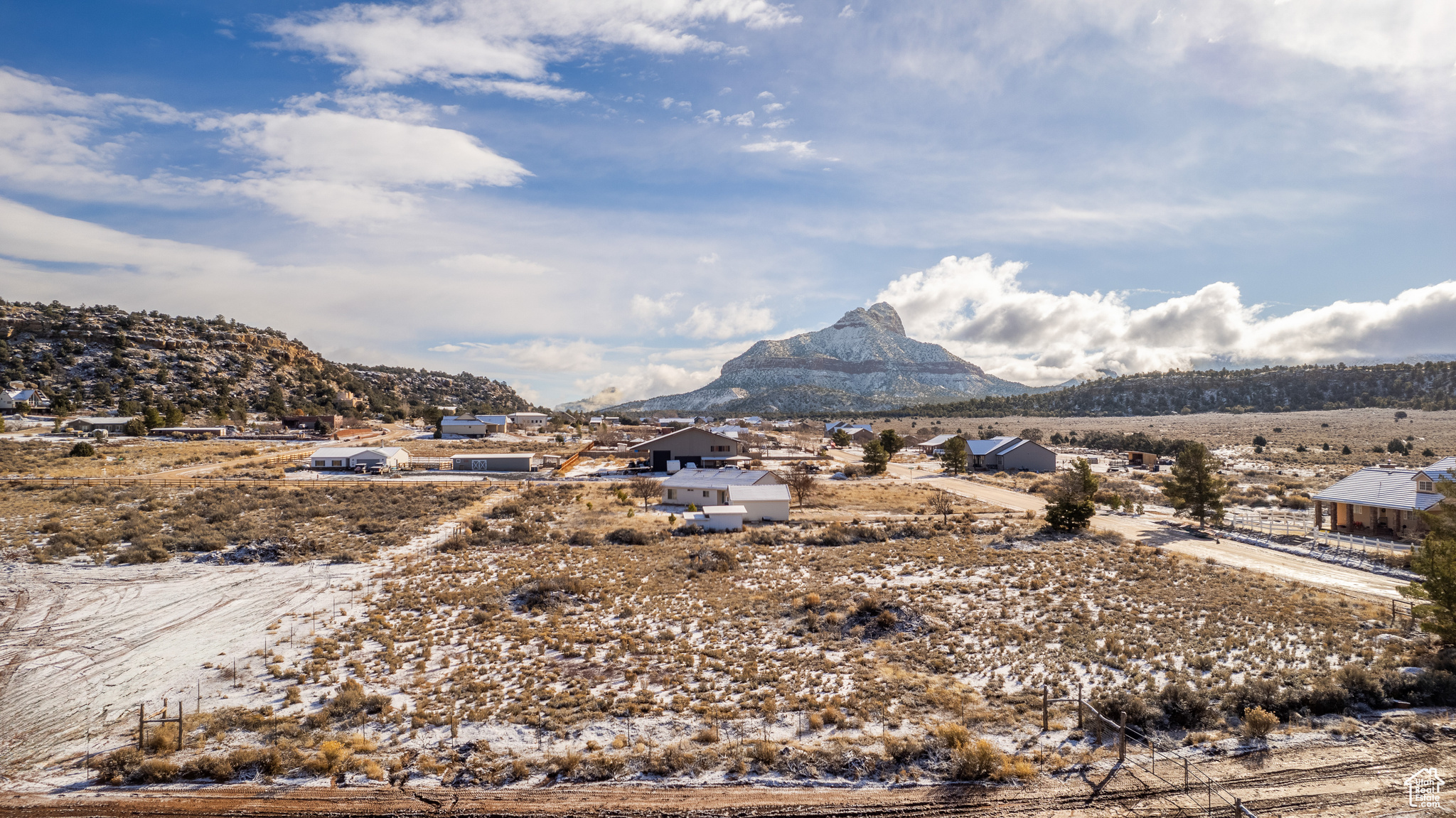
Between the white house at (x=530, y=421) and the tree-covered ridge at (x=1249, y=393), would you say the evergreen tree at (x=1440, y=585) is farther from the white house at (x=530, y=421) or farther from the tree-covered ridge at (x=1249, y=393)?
the tree-covered ridge at (x=1249, y=393)

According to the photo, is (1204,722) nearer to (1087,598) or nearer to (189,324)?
(1087,598)

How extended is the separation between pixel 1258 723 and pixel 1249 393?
177 meters

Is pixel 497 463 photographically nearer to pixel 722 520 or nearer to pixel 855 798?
pixel 722 520

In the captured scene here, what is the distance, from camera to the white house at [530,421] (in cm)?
11801

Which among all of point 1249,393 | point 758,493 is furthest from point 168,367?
point 1249,393

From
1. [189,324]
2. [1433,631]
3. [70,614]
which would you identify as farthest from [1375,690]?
[189,324]

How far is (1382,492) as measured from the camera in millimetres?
30359

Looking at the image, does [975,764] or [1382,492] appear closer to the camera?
[975,764]

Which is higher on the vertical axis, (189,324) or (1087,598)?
(189,324)

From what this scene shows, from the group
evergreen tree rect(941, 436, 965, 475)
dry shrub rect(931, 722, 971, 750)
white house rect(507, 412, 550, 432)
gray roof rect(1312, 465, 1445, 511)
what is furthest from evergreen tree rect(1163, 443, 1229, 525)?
white house rect(507, 412, 550, 432)

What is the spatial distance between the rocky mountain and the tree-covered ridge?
149m

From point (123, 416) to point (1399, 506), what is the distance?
396 ft

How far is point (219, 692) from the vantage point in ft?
51.5

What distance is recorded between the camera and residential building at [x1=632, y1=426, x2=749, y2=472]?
59.4 meters
